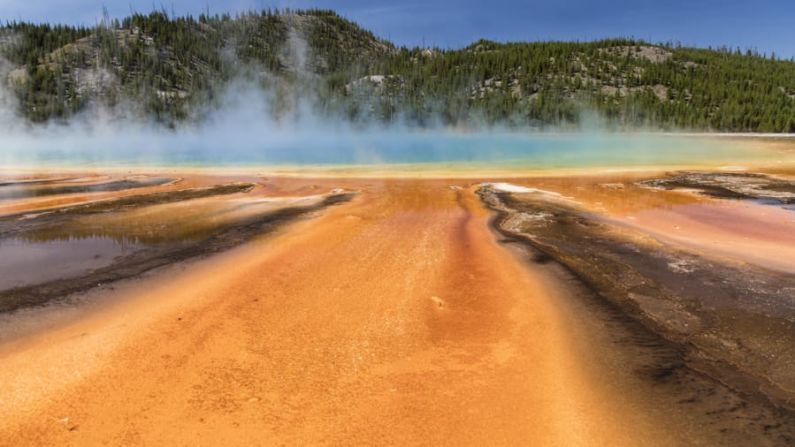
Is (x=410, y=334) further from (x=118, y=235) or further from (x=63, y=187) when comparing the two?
(x=63, y=187)

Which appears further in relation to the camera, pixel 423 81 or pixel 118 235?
pixel 423 81

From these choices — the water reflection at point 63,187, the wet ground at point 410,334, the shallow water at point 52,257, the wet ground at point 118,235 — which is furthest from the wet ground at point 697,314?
the water reflection at point 63,187

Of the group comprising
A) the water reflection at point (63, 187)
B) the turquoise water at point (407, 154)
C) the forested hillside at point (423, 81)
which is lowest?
the water reflection at point (63, 187)

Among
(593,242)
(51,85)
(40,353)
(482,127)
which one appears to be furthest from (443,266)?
(51,85)

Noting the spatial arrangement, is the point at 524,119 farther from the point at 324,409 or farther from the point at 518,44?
the point at 324,409

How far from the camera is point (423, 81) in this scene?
129 metres

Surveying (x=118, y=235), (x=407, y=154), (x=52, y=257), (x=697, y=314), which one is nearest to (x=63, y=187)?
(x=118, y=235)

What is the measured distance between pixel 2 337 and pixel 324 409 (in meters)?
3.51

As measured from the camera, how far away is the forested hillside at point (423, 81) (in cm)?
9962

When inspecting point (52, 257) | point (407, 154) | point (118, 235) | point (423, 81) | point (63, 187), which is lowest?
point (52, 257)

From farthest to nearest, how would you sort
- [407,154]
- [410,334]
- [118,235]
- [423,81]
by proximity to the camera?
[423,81]
[407,154]
[118,235]
[410,334]

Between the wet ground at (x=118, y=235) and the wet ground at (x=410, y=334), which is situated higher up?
the wet ground at (x=118, y=235)

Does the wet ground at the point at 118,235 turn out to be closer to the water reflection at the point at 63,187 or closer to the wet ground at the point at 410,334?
the wet ground at the point at 410,334

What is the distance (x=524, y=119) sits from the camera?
106 m
